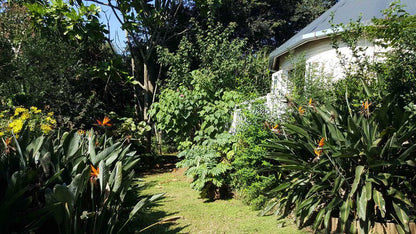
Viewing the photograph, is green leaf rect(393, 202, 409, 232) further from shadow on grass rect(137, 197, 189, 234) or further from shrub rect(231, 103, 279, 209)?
shadow on grass rect(137, 197, 189, 234)

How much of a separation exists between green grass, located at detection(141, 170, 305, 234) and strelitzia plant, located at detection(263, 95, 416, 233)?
51 centimetres

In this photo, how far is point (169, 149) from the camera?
55.2 feet

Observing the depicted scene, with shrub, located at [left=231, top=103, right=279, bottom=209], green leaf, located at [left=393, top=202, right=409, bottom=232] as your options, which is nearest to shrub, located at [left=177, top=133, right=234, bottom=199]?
shrub, located at [left=231, top=103, right=279, bottom=209]

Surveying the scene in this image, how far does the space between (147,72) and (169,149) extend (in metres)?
5.07

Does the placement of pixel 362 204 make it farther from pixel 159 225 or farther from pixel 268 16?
pixel 268 16

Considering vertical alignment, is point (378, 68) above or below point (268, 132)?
above

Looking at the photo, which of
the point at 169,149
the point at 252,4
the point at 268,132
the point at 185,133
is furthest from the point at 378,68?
the point at 252,4

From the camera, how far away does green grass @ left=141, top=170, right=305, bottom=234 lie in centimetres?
468

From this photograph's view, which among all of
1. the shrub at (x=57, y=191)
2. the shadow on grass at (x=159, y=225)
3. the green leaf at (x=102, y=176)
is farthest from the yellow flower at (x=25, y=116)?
the green leaf at (x=102, y=176)

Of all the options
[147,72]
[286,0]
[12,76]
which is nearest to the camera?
[12,76]

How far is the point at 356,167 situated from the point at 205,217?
97.5 inches

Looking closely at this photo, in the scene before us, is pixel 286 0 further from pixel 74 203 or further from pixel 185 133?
pixel 74 203

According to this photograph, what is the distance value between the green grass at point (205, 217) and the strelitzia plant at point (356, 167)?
0.51 metres

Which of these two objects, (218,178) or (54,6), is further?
(54,6)
